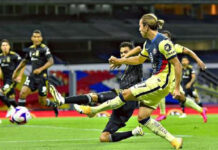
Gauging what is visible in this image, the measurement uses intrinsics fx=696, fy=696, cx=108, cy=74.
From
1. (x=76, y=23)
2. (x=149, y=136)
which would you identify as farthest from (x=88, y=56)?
(x=149, y=136)

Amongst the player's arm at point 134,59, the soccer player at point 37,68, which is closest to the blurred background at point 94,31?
the soccer player at point 37,68

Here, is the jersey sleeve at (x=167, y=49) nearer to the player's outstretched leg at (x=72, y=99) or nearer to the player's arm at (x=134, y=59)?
the player's arm at (x=134, y=59)

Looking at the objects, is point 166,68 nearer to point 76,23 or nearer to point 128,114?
point 128,114

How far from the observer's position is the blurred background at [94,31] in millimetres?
33094

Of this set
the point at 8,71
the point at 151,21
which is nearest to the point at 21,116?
the point at 151,21

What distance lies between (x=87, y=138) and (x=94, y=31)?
28101 mm

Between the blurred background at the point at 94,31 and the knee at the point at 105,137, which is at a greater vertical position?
the knee at the point at 105,137

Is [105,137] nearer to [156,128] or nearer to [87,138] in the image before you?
[87,138]

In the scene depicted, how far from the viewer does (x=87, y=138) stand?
1357 centimetres

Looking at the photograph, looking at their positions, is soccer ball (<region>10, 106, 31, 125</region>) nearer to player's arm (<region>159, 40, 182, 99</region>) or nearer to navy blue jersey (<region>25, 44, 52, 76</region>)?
navy blue jersey (<region>25, 44, 52, 76</region>)

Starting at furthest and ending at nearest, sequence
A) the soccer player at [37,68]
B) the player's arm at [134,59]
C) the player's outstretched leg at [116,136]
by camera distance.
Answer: the soccer player at [37,68] → the player's outstretched leg at [116,136] → the player's arm at [134,59]

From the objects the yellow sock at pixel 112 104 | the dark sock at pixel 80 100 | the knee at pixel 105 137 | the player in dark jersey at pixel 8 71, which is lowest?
the player in dark jersey at pixel 8 71

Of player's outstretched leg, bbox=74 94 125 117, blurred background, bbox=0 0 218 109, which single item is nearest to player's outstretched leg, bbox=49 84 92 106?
player's outstretched leg, bbox=74 94 125 117

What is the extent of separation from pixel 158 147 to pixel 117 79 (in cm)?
2173
